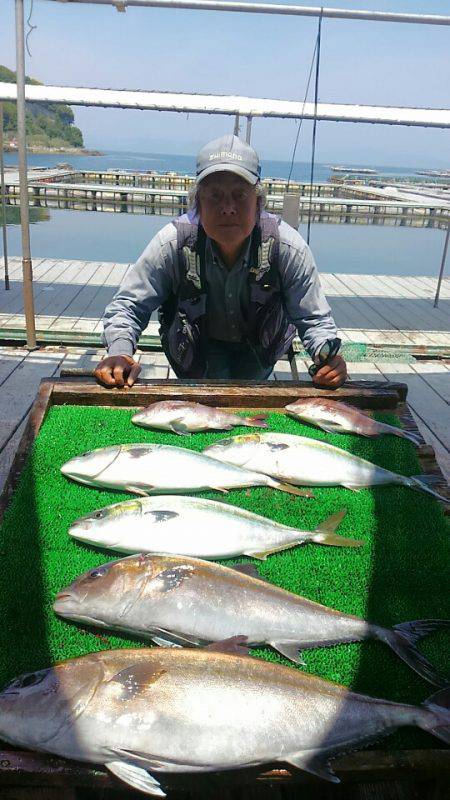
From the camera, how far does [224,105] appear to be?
560cm

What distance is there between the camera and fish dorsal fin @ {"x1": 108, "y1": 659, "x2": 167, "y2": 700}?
1.37 metres

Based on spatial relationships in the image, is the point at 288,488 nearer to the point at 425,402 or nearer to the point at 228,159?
the point at 228,159

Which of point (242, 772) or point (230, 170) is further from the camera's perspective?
point (230, 170)

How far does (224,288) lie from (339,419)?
4.31 ft

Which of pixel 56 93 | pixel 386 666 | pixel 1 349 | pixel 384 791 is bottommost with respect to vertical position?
pixel 1 349

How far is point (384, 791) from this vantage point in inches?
57.7

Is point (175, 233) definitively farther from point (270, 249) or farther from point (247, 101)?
point (247, 101)

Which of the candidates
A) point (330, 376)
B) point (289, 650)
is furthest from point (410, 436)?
point (289, 650)

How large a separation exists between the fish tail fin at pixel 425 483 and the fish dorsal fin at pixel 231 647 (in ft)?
3.85

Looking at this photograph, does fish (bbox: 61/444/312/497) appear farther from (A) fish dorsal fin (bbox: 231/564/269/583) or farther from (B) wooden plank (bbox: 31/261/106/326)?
(B) wooden plank (bbox: 31/261/106/326)

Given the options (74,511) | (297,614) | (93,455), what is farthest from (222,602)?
(93,455)

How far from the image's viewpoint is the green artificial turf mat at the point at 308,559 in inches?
62.7

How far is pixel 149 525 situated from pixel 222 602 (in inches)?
17.6

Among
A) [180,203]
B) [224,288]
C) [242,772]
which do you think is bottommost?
[242,772]
